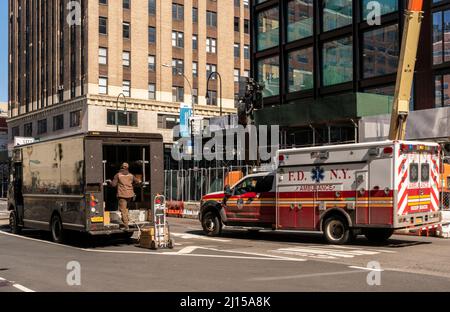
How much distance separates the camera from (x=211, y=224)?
18891 millimetres

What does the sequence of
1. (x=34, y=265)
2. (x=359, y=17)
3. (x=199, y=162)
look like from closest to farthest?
(x=34, y=265)
(x=359, y=17)
(x=199, y=162)

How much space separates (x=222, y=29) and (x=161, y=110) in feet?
44.1

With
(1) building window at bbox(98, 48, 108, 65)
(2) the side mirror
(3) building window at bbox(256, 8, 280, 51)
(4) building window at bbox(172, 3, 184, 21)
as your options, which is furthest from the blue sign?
(2) the side mirror

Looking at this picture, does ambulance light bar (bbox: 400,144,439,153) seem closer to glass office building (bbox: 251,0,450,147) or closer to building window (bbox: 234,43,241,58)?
glass office building (bbox: 251,0,450,147)

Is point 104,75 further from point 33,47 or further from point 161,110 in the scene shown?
point 33,47

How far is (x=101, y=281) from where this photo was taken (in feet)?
32.5

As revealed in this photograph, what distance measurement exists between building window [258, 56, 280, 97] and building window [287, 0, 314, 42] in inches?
87.2

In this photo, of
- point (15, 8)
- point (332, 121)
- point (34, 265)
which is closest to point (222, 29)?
point (15, 8)

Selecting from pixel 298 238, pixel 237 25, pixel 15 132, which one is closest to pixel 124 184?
pixel 298 238

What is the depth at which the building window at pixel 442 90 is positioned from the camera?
29.8m

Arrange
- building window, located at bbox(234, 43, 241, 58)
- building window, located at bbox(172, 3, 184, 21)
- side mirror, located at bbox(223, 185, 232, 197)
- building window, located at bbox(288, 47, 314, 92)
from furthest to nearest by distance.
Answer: building window, located at bbox(234, 43, 241, 58)
building window, located at bbox(172, 3, 184, 21)
building window, located at bbox(288, 47, 314, 92)
side mirror, located at bbox(223, 185, 232, 197)

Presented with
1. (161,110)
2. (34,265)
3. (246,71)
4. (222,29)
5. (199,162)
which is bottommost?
(34,265)

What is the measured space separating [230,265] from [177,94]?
183 ft

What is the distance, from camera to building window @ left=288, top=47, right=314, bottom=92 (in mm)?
38281
